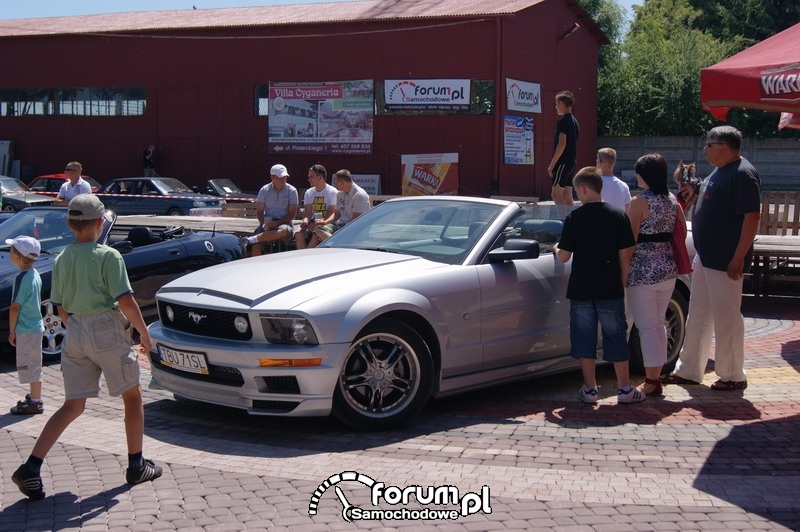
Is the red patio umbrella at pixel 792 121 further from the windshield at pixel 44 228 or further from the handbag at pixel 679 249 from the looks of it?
the windshield at pixel 44 228

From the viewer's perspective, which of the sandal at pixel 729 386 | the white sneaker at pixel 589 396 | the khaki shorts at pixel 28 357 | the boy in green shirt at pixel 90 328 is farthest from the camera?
the sandal at pixel 729 386

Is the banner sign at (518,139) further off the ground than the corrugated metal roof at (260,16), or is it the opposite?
the corrugated metal roof at (260,16)

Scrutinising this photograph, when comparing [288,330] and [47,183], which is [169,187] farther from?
[288,330]

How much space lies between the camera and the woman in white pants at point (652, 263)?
7.25m

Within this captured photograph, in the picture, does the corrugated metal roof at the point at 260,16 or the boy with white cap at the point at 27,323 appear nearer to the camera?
the boy with white cap at the point at 27,323

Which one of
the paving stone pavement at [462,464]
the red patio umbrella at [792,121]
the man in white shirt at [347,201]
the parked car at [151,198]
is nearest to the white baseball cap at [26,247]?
the paving stone pavement at [462,464]

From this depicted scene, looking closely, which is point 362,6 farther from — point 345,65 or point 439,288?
point 439,288

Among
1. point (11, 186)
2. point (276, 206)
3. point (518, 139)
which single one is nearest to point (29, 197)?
point (11, 186)

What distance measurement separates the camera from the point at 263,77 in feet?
110

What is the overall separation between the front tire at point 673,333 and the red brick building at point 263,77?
23.0 meters

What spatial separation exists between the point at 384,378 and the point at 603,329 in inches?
69.8

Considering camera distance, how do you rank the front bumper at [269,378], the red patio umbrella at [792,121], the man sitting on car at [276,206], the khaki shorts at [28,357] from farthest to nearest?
the man sitting on car at [276,206] < the red patio umbrella at [792,121] < the khaki shorts at [28,357] < the front bumper at [269,378]

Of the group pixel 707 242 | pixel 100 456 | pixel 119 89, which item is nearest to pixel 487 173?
pixel 119 89

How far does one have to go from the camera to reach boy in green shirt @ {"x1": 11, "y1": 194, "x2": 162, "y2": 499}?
5188mm
